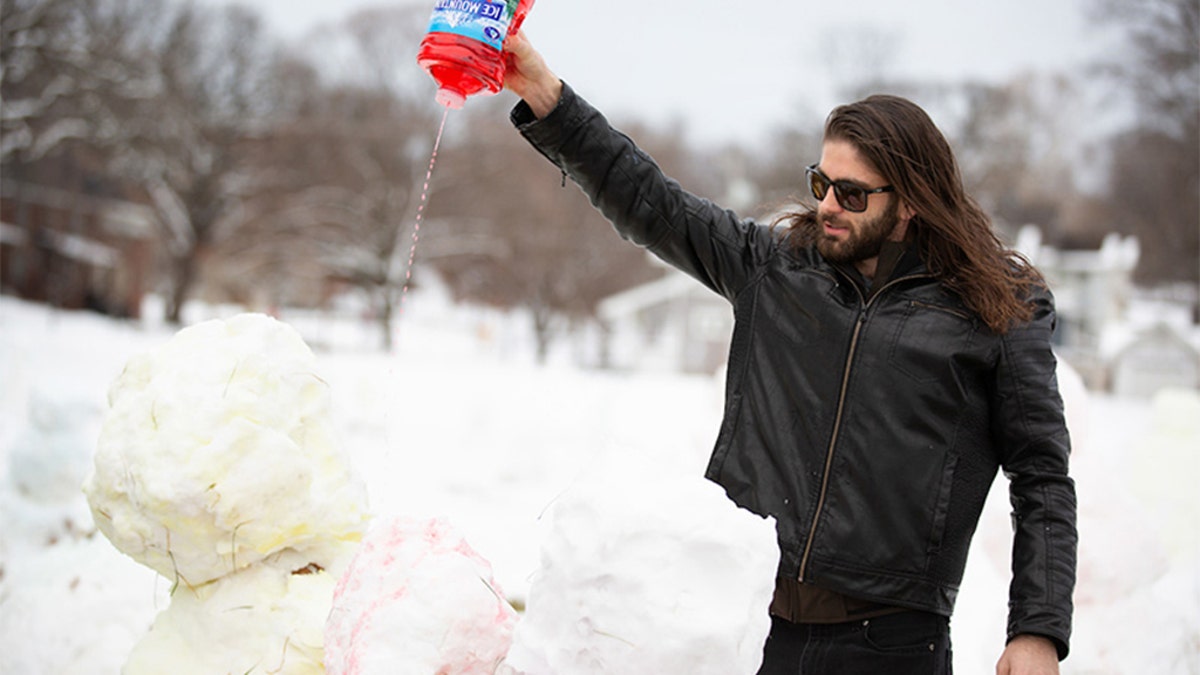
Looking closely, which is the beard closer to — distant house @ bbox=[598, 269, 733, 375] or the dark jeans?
the dark jeans

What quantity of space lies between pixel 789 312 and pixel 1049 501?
29.1 inches

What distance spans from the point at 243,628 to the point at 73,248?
123ft

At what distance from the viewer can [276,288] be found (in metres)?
33.9

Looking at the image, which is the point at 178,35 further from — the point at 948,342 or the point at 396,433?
the point at 948,342

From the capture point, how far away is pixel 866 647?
212 centimetres

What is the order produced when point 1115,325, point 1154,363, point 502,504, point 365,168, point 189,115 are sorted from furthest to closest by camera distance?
point 1115,325, point 365,168, point 189,115, point 1154,363, point 502,504

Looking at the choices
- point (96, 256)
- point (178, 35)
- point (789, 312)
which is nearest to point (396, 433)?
point (789, 312)

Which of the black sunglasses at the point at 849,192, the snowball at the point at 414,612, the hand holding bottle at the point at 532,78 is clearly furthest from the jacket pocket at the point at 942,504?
the hand holding bottle at the point at 532,78

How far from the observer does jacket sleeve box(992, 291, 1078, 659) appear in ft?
6.68

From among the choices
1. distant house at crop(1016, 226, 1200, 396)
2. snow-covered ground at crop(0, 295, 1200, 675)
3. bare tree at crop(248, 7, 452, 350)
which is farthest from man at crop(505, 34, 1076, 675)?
bare tree at crop(248, 7, 452, 350)

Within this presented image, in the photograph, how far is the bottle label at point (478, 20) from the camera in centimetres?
214

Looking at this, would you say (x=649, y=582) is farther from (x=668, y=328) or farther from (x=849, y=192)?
(x=668, y=328)

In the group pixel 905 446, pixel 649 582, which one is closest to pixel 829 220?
pixel 905 446

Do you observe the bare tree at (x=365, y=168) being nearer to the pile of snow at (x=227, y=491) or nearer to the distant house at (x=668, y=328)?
the distant house at (x=668, y=328)
